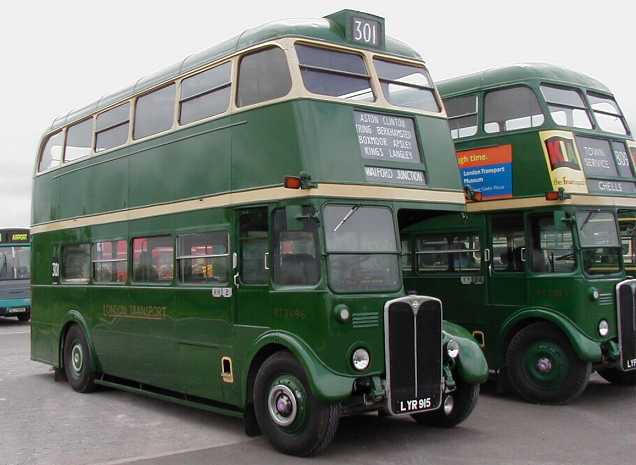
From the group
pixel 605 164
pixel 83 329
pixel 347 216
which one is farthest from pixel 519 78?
pixel 83 329

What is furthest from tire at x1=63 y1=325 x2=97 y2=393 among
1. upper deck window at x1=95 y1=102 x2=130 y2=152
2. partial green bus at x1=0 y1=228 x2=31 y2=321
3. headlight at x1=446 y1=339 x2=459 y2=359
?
partial green bus at x1=0 y1=228 x2=31 y2=321

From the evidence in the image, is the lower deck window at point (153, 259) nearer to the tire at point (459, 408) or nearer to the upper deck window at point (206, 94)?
the upper deck window at point (206, 94)

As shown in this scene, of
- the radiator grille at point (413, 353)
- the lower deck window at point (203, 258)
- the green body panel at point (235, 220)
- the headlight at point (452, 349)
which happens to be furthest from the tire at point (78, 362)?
the headlight at point (452, 349)

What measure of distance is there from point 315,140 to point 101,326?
5.25 metres

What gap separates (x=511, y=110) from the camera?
36.8 ft

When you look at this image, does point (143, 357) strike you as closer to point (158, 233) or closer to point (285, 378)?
point (158, 233)

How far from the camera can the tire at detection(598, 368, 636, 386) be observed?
11584mm

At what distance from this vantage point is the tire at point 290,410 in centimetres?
745

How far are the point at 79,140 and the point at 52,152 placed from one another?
1.05 m

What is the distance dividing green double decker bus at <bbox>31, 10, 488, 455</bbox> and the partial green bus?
16159mm

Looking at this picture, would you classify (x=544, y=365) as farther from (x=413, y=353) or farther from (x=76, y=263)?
(x=76, y=263)

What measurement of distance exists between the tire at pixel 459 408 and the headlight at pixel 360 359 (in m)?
1.47

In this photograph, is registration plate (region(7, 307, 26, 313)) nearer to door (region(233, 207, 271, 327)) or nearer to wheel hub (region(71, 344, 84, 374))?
wheel hub (region(71, 344, 84, 374))

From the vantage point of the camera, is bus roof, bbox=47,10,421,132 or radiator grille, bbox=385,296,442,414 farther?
bus roof, bbox=47,10,421,132
